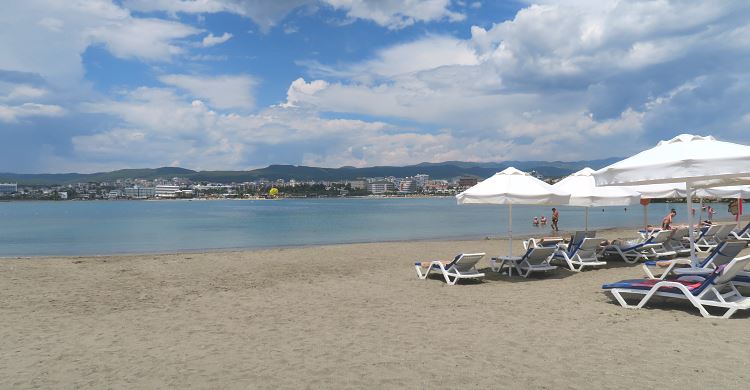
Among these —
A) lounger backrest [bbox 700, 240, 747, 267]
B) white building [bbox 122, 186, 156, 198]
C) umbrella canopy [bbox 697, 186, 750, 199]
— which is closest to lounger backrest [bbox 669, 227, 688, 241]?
umbrella canopy [bbox 697, 186, 750, 199]

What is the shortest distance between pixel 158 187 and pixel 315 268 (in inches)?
7880

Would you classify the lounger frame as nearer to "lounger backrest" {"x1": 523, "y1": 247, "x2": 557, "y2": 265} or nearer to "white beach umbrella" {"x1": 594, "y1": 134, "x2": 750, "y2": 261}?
"lounger backrest" {"x1": 523, "y1": 247, "x2": 557, "y2": 265}

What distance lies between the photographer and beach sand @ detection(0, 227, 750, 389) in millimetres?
4566

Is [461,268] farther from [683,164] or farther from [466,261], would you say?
[683,164]

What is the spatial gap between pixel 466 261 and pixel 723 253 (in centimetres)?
424

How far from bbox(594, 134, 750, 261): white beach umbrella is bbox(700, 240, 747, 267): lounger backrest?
189 cm

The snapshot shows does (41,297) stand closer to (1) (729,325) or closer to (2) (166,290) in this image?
(2) (166,290)

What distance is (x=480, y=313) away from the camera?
7.32m

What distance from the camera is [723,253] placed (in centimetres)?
849

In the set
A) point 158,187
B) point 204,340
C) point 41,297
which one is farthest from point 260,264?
point 158,187

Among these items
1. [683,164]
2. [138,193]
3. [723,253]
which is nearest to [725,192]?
[723,253]

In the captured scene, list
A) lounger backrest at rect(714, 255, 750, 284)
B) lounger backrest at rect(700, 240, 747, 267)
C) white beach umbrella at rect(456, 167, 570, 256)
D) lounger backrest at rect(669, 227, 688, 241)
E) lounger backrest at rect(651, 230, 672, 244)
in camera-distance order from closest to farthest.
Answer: lounger backrest at rect(714, 255, 750, 284)
lounger backrest at rect(700, 240, 747, 267)
white beach umbrella at rect(456, 167, 570, 256)
lounger backrest at rect(651, 230, 672, 244)
lounger backrest at rect(669, 227, 688, 241)

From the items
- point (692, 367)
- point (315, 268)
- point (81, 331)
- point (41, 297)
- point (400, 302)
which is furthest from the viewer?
point (315, 268)

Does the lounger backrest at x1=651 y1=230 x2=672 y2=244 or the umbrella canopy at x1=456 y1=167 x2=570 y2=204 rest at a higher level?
the umbrella canopy at x1=456 y1=167 x2=570 y2=204
